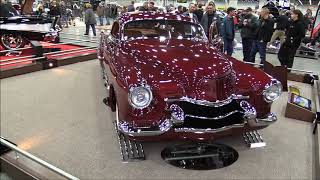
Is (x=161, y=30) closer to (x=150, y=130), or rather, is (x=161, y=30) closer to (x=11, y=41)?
(x=150, y=130)

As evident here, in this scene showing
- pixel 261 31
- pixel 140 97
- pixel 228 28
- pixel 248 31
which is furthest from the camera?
pixel 228 28

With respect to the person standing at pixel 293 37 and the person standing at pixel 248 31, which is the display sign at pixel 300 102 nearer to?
the person standing at pixel 293 37

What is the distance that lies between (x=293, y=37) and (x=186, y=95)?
4.15 m

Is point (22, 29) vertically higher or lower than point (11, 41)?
higher

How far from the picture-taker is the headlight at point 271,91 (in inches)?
122

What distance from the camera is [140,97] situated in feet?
8.96

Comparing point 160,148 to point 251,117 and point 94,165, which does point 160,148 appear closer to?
point 94,165

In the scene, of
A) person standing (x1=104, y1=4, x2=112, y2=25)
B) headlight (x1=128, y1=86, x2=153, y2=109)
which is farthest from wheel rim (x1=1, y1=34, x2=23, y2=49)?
person standing (x1=104, y1=4, x2=112, y2=25)

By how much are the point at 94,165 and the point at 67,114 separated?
1384 mm

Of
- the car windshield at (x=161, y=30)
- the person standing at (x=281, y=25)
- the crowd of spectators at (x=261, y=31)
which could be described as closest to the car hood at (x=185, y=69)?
the car windshield at (x=161, y=30)

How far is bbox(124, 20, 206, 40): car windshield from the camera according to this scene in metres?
4.08

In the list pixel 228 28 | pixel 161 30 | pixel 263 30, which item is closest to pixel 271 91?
pixel 161 30

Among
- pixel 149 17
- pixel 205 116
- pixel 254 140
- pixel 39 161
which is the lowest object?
pixel 254 140

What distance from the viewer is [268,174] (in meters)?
2.77
